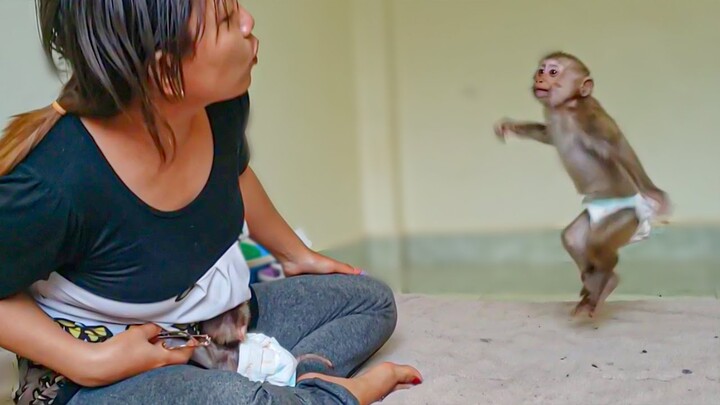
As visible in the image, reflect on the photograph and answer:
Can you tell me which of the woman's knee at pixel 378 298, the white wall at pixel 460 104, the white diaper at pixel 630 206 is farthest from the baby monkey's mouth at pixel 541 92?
the white wall at pixel 460 104

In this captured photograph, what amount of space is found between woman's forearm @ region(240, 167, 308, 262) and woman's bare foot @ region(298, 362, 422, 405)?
0.24 meters

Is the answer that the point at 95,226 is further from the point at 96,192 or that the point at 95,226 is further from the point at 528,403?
the point at 528,403

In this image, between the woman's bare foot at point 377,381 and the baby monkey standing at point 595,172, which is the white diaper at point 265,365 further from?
the baby monkey standing at point 595,172

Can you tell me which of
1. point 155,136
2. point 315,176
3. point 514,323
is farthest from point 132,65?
point 315,176

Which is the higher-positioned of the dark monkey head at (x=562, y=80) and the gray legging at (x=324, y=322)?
the dark monkey head at (x=562, y=80)

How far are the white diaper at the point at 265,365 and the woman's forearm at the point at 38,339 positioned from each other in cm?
18

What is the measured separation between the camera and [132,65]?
60 cm

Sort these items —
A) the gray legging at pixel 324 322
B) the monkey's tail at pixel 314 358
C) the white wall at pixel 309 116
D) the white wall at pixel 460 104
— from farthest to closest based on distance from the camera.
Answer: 1. the white wall at pixel 460 104
2. the white wall at pixel 309 116
3. the monkey's tail at pixel 314 358
4. the gray legging at pixel 324 322

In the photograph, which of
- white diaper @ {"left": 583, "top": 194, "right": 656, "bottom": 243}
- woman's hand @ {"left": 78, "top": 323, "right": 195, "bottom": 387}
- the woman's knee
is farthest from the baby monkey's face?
woman's hand @ {"left": 78, "top": 323, "right": 195, "bottom": 387}

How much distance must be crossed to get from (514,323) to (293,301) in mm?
396

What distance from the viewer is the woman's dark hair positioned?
59cm

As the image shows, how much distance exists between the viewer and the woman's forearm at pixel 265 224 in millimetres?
943

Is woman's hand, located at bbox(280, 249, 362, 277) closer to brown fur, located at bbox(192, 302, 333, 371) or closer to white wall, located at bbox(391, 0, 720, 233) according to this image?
brown fur, located at bbox(192, 302, 333, 371)

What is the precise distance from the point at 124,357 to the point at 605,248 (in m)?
0.60
